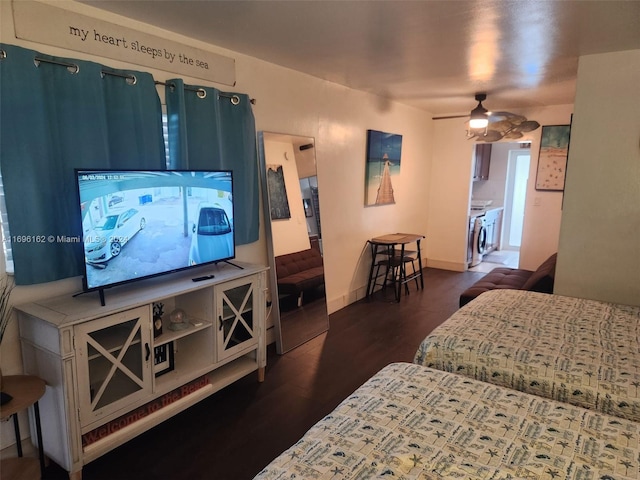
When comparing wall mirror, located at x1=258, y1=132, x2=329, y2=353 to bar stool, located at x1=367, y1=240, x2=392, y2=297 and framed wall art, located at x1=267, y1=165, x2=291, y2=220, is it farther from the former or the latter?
bar stool, located at x1=367, y1=240, x2=392, y2=297

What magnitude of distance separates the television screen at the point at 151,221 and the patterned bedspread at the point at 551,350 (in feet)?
4.95

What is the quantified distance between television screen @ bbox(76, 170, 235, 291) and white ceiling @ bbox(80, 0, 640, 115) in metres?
0.91

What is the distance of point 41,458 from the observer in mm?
1962

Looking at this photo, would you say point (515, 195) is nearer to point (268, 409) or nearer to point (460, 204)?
point (460, 204)

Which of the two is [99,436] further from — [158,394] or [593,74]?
[593,74]

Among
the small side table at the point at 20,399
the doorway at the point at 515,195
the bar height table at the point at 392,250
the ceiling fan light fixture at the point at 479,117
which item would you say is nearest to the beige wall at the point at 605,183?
the ceiling fan light fixture at the point at 479,117

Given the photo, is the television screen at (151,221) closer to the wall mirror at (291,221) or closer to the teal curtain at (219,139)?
the teal curtain at (219,139)

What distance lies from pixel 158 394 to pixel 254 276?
3.08 feet

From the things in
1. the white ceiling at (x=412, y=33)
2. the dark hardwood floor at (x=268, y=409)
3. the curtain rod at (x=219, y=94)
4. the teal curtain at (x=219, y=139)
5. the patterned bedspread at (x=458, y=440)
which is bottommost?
the dark hardwood floor at (x=268, y=409)

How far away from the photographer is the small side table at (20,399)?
5.52ft

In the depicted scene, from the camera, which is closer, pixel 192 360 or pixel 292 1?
pixel 292 1

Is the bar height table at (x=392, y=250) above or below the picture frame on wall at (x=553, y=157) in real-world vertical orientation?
below

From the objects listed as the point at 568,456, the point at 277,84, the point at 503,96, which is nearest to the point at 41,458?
the point at 568,456

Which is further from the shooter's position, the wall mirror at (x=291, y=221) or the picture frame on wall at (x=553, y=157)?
the picture frame on wall at (x=553, y=157)
